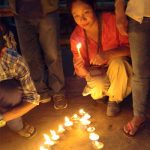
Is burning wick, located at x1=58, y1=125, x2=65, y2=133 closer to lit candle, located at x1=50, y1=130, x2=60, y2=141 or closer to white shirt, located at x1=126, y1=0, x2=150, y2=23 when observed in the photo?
lit candle, located at x1=50, y1=130, x2=60, y2=141

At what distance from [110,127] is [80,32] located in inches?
44.9

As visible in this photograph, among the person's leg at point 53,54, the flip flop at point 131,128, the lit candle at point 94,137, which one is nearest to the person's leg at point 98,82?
the person's leg at point 53,54

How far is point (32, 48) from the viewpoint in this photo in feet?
14.1

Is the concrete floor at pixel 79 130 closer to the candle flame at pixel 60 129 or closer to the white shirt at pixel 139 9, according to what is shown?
the candle flame at pixel 60 129

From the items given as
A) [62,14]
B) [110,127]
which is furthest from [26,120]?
[62,14]

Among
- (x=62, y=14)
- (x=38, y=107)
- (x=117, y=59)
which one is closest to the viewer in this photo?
(x=117, y=59)

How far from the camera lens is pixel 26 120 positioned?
4391mm

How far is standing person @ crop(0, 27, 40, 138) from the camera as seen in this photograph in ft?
11.6

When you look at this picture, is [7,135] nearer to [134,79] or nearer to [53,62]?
[53,62]

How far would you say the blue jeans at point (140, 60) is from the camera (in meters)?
3.39

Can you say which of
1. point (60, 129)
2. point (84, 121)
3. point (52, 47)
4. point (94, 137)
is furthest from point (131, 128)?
A: point (52, 47)

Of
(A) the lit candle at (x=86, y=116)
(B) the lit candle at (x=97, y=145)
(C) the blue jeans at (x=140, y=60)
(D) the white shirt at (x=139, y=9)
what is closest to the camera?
(D) the white shirt at (x=139, y=9)

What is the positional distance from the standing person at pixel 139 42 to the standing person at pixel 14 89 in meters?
1.05

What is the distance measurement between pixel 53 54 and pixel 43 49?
14 cm
